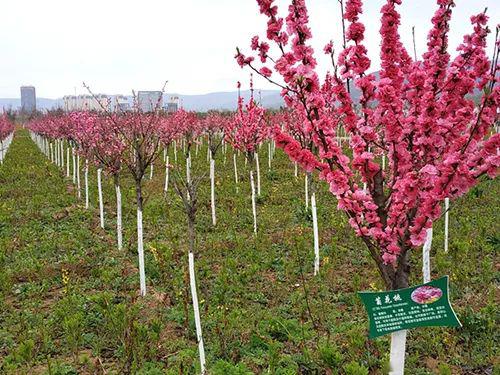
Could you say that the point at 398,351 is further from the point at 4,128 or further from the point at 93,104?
the point at 4,128

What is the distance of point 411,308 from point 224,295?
4434mm

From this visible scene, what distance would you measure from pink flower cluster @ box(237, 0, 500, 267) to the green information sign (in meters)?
0.41

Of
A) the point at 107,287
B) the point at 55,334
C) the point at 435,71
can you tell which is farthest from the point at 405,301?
the point at 107,287

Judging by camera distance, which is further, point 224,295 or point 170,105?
point 170,105

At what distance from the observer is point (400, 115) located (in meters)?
3.73

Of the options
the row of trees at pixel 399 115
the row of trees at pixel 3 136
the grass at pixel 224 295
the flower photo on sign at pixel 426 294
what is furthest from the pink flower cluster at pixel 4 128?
the flower photo on sign at pixel 426 294

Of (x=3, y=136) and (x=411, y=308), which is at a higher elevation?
(x=3, y=136)

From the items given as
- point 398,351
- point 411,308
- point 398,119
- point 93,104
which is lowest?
point 398,351

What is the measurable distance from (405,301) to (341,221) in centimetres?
874

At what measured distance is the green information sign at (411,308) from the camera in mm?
3596

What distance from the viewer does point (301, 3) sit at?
11.3ft

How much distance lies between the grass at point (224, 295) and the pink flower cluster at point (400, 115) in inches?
77.4

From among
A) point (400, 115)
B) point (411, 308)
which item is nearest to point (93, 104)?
point (400, 115)

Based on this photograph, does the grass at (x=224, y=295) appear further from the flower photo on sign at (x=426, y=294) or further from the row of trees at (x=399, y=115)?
the row of trees at (x=399, y=115)
